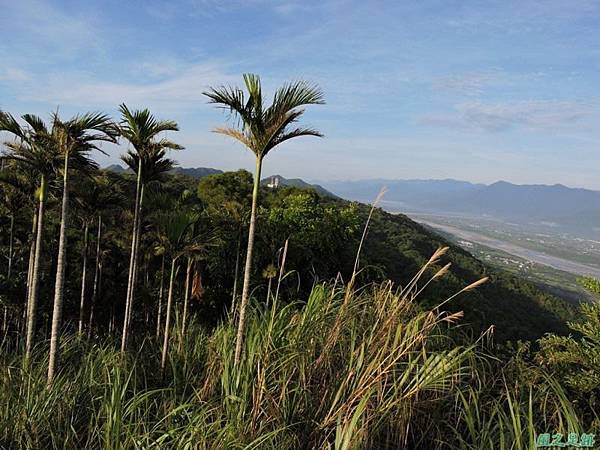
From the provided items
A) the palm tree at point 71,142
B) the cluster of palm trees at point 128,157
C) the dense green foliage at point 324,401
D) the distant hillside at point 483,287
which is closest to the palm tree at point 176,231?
the cluster of palm trees at point 128,157

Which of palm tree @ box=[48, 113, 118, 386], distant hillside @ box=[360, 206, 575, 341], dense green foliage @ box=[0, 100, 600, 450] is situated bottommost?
distant hillside @ box=[360, 206, 575, 341]

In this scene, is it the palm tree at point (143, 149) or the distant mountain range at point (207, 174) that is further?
the distant mountain range at point (207, 174)

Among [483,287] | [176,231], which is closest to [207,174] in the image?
[483,287]

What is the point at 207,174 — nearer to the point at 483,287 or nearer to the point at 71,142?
the point at 483,287

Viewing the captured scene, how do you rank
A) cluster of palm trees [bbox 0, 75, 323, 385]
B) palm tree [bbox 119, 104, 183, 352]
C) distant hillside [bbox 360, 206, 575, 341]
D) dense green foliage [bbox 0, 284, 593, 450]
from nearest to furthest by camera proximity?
dense green foliage [bbox 0, 284, 593, 450] → cluster of palm trees [bbox 0, 75, 323, 385] → palm tree [bbox 119, 104, 183, 352] → distant hillside [bbox 360, 206, 575, 341]

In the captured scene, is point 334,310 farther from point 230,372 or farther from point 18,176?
point 18,176

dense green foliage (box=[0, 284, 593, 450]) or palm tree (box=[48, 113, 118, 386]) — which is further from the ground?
palm tree (box=[48, 113, 118, 386])

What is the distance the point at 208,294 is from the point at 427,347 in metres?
14.9

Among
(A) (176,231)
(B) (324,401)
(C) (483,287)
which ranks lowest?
(C) (483,287)

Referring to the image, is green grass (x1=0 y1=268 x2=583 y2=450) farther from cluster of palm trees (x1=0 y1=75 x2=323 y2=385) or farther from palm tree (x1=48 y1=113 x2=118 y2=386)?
palm tree (x1=48 y1=113 x2=118 y2=386)

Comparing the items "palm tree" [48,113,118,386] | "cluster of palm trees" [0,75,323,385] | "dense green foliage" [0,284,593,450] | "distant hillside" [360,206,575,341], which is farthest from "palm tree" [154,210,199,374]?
"distant hillside" [360,206,575,341]

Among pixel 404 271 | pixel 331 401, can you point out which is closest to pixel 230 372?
pixel 331 401

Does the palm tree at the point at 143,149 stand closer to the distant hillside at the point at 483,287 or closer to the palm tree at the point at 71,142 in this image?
the palm tree at the point at 71,142

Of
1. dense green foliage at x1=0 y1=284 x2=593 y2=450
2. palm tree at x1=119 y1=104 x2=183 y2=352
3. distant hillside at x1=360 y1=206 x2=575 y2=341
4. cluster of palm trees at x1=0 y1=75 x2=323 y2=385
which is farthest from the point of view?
distant hillside at x1=360 y1=206 x2=575 y2=341
